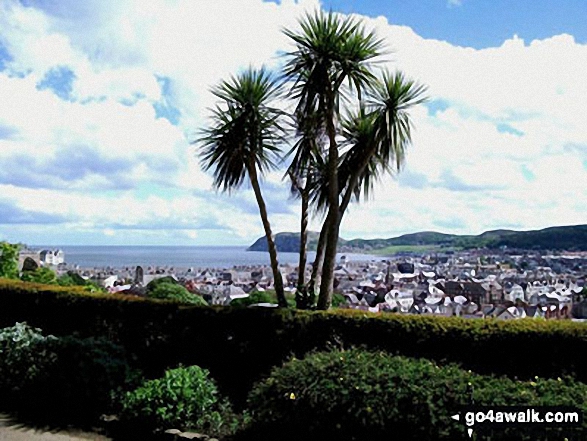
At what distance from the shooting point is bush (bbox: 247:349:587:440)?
4.08 m

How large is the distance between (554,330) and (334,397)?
8.36 ft

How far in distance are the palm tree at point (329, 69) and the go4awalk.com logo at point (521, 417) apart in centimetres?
345

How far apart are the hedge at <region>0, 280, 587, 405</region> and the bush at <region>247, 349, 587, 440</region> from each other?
100 centimetres

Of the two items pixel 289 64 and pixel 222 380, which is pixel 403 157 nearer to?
pixel 289 64

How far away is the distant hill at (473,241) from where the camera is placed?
970cm

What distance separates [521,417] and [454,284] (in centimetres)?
589

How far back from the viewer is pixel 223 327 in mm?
6957

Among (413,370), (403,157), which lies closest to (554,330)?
(413,370)

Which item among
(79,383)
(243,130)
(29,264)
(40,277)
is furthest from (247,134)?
(29,264)

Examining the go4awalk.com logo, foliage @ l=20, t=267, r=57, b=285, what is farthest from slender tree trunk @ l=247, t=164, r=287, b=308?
foliage @ l=20, t=267, r=57, b=285

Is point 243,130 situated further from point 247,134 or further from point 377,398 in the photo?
point 377,398

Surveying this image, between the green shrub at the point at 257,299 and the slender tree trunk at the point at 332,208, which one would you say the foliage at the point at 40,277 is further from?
the slender tree trunk at the point at 332,208

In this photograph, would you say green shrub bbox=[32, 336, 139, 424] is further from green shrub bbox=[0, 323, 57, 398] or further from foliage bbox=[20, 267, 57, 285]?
foliage bbox=[20, 267, 57, 285]

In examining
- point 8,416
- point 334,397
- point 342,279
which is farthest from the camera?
point 342,279
